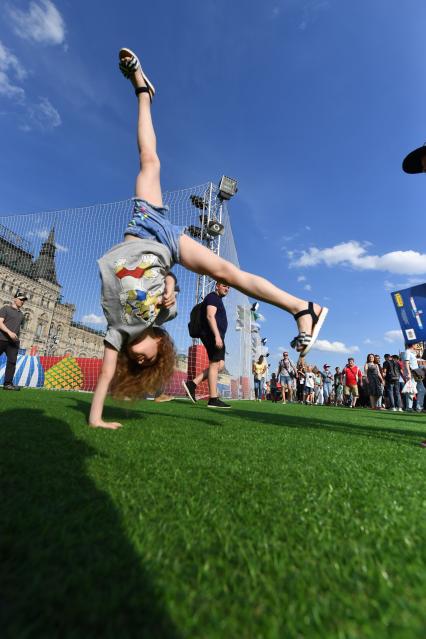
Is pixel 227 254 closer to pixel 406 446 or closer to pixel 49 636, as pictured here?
pixel 406 446

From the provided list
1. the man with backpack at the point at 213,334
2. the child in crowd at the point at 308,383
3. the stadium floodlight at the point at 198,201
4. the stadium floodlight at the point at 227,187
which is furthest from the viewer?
the stadium floodlight at the point at 227,187

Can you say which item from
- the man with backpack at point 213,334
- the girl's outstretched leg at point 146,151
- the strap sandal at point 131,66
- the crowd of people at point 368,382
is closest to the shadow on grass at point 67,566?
the girl's outstretched leg at point 146,151

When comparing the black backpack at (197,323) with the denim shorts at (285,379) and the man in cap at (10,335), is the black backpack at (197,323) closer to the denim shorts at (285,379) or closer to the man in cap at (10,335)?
the man in cap at (10,335)

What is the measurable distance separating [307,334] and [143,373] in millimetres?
1570

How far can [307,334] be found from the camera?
→ 110 inches

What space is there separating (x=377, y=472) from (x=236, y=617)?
4.45ft

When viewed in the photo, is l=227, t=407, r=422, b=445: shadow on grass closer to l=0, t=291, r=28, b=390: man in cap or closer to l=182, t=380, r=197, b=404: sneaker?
l=182, t=380, r=197, b=404: sneaker

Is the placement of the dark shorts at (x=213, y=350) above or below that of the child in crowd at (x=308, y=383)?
below

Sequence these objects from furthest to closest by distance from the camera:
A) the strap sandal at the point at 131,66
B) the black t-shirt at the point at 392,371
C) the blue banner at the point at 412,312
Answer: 1. the blue banner at the point at 412,312
2. the black t-shirt at the point at 392,371
3. the strap sandal at the point at 131,66

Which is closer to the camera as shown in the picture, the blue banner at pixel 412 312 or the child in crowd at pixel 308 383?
the blue banner at pixel 412 312

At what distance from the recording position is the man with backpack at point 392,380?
1273 centimetres

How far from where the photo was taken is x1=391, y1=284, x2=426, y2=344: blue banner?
16188 mm

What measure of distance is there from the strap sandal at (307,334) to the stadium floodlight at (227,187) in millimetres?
20741

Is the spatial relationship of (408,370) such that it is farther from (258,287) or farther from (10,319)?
(10,319)
